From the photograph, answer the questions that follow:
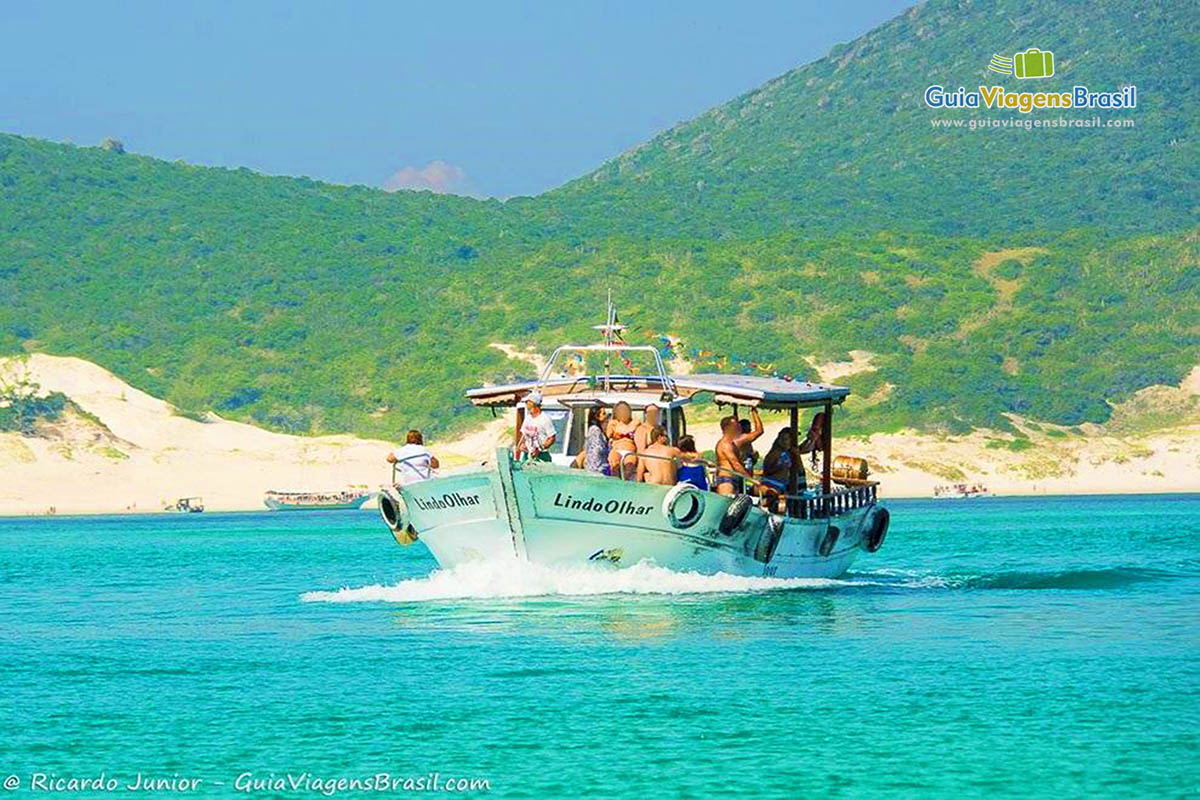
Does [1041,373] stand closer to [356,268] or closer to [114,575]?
[356,268]

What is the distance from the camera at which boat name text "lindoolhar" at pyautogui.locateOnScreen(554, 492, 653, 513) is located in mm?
30375

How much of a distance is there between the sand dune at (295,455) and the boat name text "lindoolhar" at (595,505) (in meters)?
71.7

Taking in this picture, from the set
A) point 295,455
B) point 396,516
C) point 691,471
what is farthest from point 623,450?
point 295,455

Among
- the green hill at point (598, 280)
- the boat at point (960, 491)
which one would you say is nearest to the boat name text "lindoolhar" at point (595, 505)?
the boat at point (960, 491)

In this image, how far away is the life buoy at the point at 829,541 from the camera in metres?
36.2

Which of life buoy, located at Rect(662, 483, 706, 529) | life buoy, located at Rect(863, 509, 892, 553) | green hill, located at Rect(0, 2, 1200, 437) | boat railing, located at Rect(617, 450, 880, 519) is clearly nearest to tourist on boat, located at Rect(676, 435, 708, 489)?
boat railing, located at Rect(617, 450, 880, 519)

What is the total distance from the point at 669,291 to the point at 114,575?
305 feet

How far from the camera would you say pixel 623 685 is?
23859 millimetres

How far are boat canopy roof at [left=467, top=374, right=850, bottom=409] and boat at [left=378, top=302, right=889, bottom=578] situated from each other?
0.03m

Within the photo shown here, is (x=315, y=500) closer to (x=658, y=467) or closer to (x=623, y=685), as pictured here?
(x=658, y=467)

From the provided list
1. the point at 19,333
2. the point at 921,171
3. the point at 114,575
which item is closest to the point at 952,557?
the point at 114,575

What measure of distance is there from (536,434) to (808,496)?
6.10 meters

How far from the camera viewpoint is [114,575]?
48.7 metres

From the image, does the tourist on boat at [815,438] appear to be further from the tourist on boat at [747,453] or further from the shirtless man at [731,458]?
the shirtless man at [731,458]
